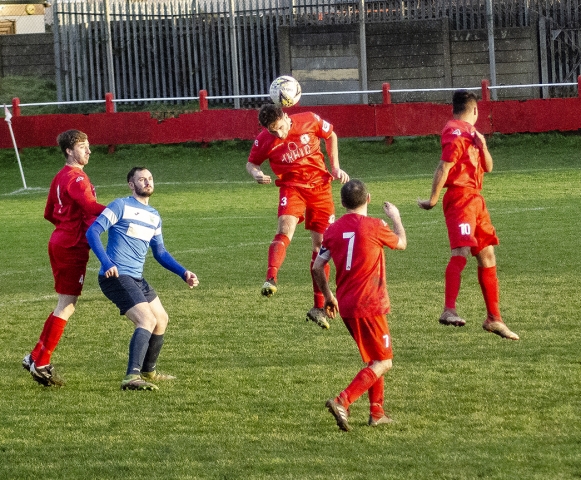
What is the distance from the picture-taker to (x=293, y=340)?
927cm

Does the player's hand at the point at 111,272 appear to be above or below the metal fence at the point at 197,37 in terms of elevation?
below

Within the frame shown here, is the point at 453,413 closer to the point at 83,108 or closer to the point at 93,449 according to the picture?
the point at 93,449

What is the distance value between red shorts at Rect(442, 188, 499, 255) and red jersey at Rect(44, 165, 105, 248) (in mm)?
2694

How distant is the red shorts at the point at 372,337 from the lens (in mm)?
6598

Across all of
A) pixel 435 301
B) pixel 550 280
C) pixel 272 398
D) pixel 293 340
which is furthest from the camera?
pixel 550 280

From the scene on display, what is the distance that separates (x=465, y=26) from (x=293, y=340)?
19.0m

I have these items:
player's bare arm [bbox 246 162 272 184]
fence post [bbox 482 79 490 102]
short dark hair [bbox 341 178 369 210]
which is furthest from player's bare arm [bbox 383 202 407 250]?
fence post [bbox 482 79 490 102]

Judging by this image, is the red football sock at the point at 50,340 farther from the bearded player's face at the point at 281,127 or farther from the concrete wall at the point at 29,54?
the concrete wall at the point at 29,54

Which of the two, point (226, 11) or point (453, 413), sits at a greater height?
point (226, 11)

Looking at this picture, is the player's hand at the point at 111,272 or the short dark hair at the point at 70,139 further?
the short dark hair at the point at 70,139

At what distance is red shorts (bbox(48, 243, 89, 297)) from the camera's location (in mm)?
8102

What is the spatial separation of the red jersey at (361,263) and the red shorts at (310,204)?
336cm

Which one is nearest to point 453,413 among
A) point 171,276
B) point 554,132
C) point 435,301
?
point 435,301

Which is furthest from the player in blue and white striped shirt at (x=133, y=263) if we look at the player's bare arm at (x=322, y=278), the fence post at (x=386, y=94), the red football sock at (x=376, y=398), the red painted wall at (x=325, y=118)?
the fence post at (x=386, y=94)
